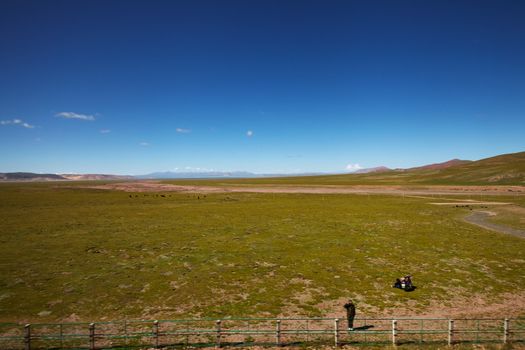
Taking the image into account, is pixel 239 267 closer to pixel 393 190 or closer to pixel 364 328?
pixel 364 328

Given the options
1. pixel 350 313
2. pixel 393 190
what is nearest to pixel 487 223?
pixel 350 313

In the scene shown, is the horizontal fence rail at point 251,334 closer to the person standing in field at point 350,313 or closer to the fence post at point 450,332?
the fence post at point 450,332

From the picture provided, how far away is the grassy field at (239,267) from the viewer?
20.7m

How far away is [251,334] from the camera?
54.2ft

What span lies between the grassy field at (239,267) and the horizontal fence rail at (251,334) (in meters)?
1.76

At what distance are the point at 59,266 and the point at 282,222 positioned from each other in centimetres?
3561

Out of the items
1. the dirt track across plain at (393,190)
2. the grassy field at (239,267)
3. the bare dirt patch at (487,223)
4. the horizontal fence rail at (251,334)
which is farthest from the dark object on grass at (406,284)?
the dirt track across plain at (393,190)

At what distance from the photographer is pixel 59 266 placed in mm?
28641

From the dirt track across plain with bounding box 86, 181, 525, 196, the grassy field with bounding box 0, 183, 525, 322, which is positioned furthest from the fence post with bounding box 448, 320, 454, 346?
the dirt track across plain with bounding box 86, 181, 525, 196

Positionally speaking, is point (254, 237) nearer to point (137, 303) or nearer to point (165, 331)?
point (137, 303)

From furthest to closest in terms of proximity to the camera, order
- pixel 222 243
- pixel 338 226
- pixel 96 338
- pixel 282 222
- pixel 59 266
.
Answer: pixel 282 222 → pixel 338 226 → pixel 222 243 → pixel 59 266 → pixel 96 338

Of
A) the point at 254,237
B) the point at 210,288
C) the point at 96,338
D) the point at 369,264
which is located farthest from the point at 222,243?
the point at 96,338

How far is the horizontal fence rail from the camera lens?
1512 centimetres

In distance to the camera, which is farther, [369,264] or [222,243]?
[222,243]
